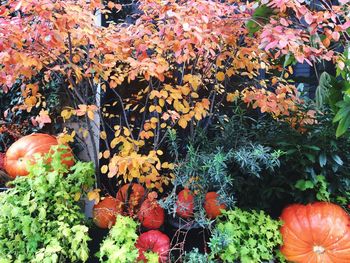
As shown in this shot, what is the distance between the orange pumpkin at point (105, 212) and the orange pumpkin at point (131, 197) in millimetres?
61

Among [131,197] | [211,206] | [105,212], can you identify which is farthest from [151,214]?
[211,206]

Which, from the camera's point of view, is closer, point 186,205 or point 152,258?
point 152,258

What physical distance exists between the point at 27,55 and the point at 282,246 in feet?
6.94

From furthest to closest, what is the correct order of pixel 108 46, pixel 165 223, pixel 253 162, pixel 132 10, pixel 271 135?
1. pixel 132 10
2. pixel 165 223
3. pixel 271 135
4. pixel 108 46
5. pixel 253 162

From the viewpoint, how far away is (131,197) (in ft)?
8.27

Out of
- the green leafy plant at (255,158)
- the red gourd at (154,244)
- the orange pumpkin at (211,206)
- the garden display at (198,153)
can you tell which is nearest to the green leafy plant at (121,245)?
the garden display at (198,153)

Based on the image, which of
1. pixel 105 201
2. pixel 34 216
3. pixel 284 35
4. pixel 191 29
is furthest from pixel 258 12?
pixel 34 216

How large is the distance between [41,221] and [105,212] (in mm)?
533

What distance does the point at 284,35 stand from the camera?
1795 millimetres

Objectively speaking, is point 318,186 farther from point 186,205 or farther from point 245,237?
point 186,205

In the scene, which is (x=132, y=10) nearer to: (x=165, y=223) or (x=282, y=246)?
(x=165, y=223)

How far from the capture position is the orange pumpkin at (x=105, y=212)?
246cm

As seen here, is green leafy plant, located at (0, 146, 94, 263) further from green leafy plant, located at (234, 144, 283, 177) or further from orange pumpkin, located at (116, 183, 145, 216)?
green leafy plant, located at (234, 144, 283, 177)

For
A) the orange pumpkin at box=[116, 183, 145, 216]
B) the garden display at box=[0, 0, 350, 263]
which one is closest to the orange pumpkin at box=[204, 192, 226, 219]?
the garden display at box=[0, 0, 350, 263]
